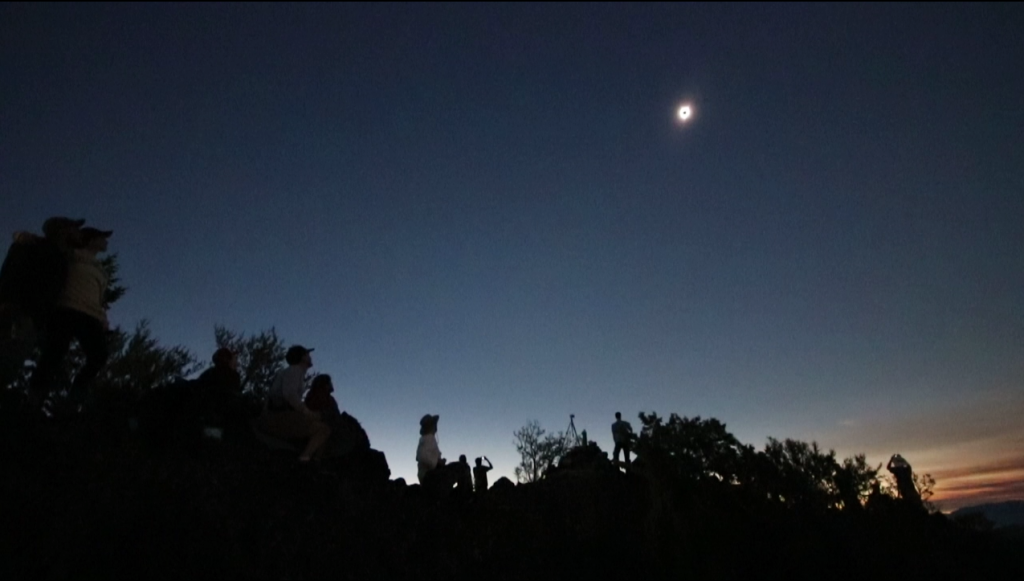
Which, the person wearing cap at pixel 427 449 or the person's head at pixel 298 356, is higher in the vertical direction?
the person's head at pixel 298 356

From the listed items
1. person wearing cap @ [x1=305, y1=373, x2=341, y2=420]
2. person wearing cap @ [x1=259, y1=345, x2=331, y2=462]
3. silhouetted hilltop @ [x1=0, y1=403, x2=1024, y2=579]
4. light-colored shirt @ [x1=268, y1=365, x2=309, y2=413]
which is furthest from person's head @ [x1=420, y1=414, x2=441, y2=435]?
light-colored shirt @ [x1=268, y1=365, x2=309, y2=413]

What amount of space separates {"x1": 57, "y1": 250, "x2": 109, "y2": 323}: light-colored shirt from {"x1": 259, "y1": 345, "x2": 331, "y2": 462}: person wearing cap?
6.83 ft

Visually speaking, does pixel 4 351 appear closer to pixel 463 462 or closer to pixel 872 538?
pixel 463 462

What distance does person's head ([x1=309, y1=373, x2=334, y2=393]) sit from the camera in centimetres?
894

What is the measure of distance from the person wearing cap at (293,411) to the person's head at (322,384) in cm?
111

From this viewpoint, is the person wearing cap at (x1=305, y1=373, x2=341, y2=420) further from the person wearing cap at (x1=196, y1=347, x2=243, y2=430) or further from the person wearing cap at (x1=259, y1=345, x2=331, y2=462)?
the person wearing cap at (x1=196, y1=347, x2=243, y2=430)

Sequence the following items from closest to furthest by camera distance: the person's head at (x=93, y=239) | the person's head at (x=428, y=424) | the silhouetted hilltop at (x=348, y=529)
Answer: the silhouetted hilltop at (x=348, y=529) → the person's head at (x=93, y=239) → the person's head at (x=428, y=424)

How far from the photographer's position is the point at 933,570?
6648 millimetres

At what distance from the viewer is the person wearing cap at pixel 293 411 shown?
7.14 m

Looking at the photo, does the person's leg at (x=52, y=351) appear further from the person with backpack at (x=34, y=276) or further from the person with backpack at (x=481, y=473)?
the person with backpack at (x=481, y=473)

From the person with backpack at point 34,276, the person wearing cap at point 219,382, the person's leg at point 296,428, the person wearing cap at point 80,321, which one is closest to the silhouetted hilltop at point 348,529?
the person's leg at point 296,428

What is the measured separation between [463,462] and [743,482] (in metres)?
4.84

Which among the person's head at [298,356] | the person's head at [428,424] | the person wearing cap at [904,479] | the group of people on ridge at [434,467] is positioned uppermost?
the person's head at [298,356]

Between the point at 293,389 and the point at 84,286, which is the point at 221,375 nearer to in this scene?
the point at 293,389
